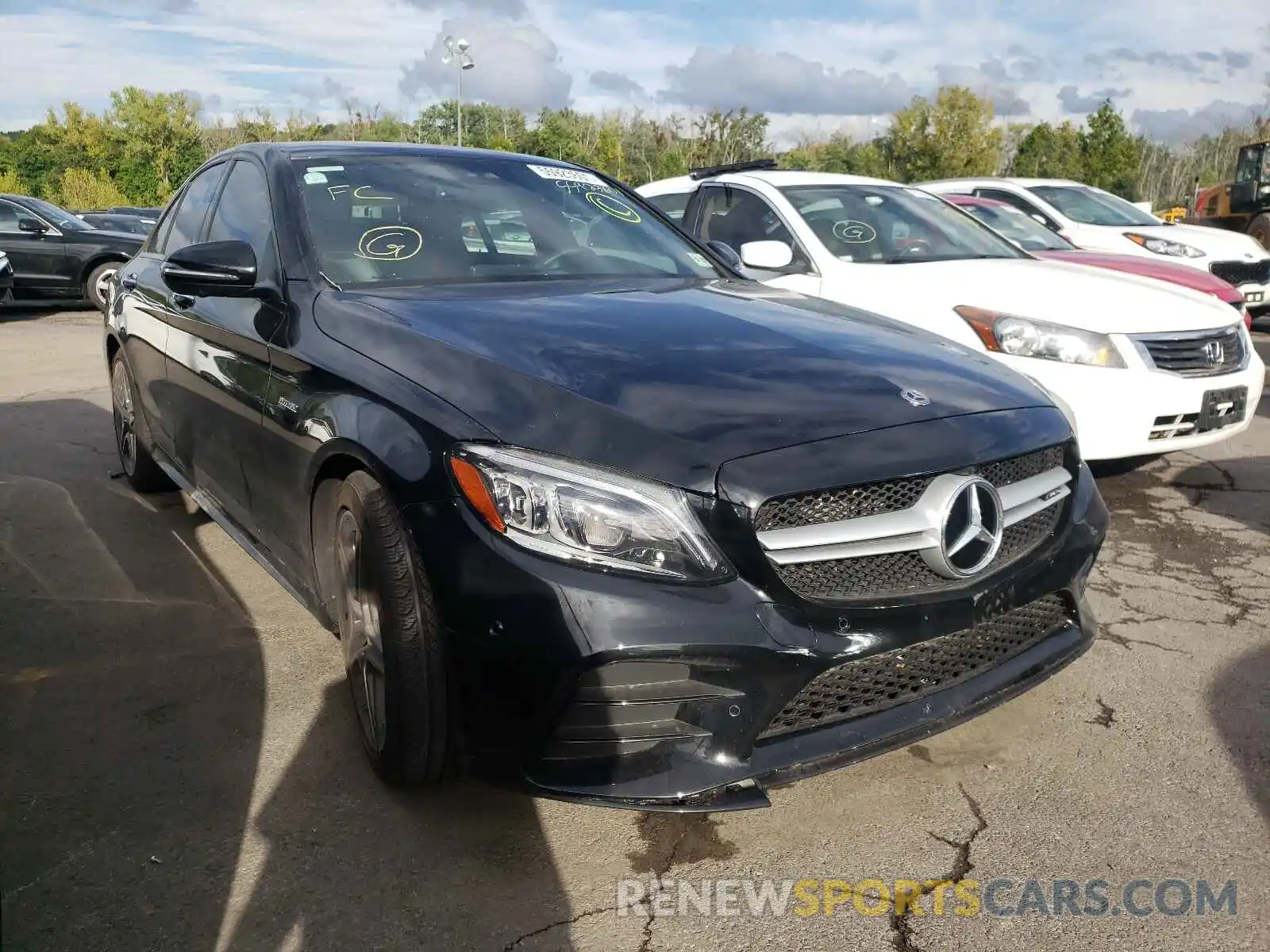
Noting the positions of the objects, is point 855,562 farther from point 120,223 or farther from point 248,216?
point 120,223

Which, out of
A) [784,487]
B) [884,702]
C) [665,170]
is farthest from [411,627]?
[665,170]

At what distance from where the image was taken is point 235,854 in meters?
2.43

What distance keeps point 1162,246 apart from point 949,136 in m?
30.8

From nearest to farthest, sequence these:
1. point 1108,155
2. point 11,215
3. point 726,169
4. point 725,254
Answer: point 725,254, point 726,169, point 11,215, point 1108,155

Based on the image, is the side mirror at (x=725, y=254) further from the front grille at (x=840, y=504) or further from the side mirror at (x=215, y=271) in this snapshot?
the front grille at (x=840, y=504)

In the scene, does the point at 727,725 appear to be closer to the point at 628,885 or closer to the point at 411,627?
the point at 628,885

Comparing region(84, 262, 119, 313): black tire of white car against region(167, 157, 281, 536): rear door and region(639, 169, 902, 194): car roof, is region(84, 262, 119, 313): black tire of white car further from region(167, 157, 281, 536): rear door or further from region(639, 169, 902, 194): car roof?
Answer: region(167, 157, 281, 536): rear door

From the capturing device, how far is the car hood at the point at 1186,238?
411 inches

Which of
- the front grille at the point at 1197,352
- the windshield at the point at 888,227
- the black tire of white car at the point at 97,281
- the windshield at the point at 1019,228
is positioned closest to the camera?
the front grille at the point at 1197,352

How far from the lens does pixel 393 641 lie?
2383 millimetres

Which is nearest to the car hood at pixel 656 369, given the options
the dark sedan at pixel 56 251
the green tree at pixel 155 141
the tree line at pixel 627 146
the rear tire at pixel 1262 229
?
the dark sedan at pixel 56 251

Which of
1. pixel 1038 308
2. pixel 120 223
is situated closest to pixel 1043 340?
pixel 1038 308

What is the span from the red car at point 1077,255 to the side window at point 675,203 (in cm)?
174

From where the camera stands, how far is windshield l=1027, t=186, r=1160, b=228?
36.0ft
